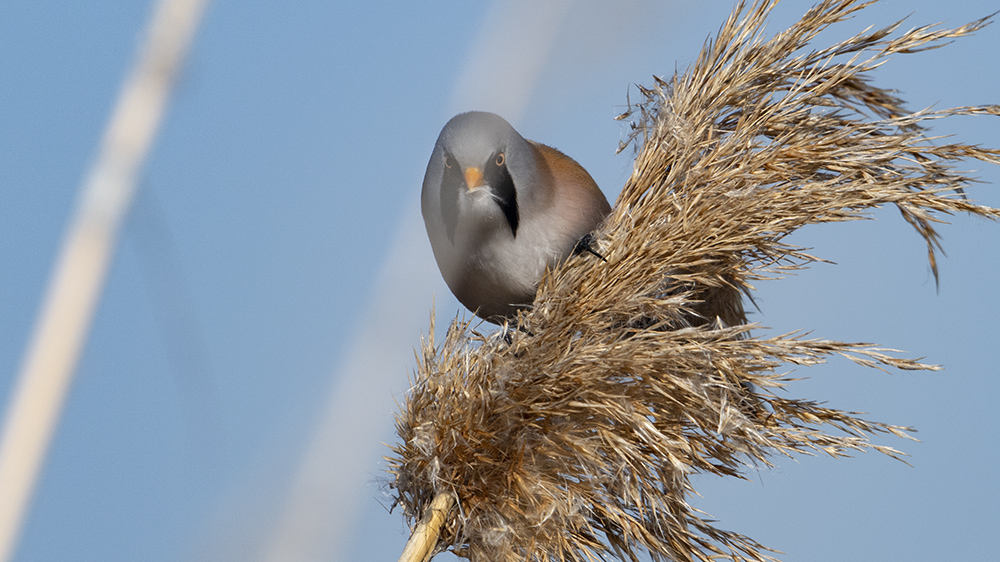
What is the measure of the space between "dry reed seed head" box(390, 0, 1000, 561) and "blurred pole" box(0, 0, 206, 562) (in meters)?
0.72

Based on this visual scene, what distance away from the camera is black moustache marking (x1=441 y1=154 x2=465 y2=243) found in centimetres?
153

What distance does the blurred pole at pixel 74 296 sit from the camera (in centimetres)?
64

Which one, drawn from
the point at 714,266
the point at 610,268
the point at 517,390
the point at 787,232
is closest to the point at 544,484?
the point at 517,390

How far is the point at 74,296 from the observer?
65cm

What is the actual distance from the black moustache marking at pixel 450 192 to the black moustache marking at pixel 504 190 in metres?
0.05

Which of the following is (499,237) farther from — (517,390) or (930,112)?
(930,112)

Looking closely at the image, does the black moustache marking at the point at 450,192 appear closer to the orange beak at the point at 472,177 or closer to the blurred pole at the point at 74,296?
the orange beak at the point at 472,177

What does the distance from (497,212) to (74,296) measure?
3.32 ft

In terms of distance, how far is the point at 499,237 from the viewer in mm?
1663

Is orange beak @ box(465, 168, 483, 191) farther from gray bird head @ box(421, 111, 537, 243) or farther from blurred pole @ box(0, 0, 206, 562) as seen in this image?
blurred pole @ box(0, 0, 206, 562)

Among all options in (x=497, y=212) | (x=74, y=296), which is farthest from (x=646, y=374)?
(x=74, y=296)

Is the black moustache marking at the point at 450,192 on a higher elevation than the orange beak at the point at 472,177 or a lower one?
lower

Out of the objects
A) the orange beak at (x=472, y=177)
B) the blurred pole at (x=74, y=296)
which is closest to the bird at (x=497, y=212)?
the orange beak at (x=472, y=177)

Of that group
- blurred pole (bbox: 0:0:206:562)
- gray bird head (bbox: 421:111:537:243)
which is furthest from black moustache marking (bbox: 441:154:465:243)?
blurred pole (bbox: 0:0:206:562)
